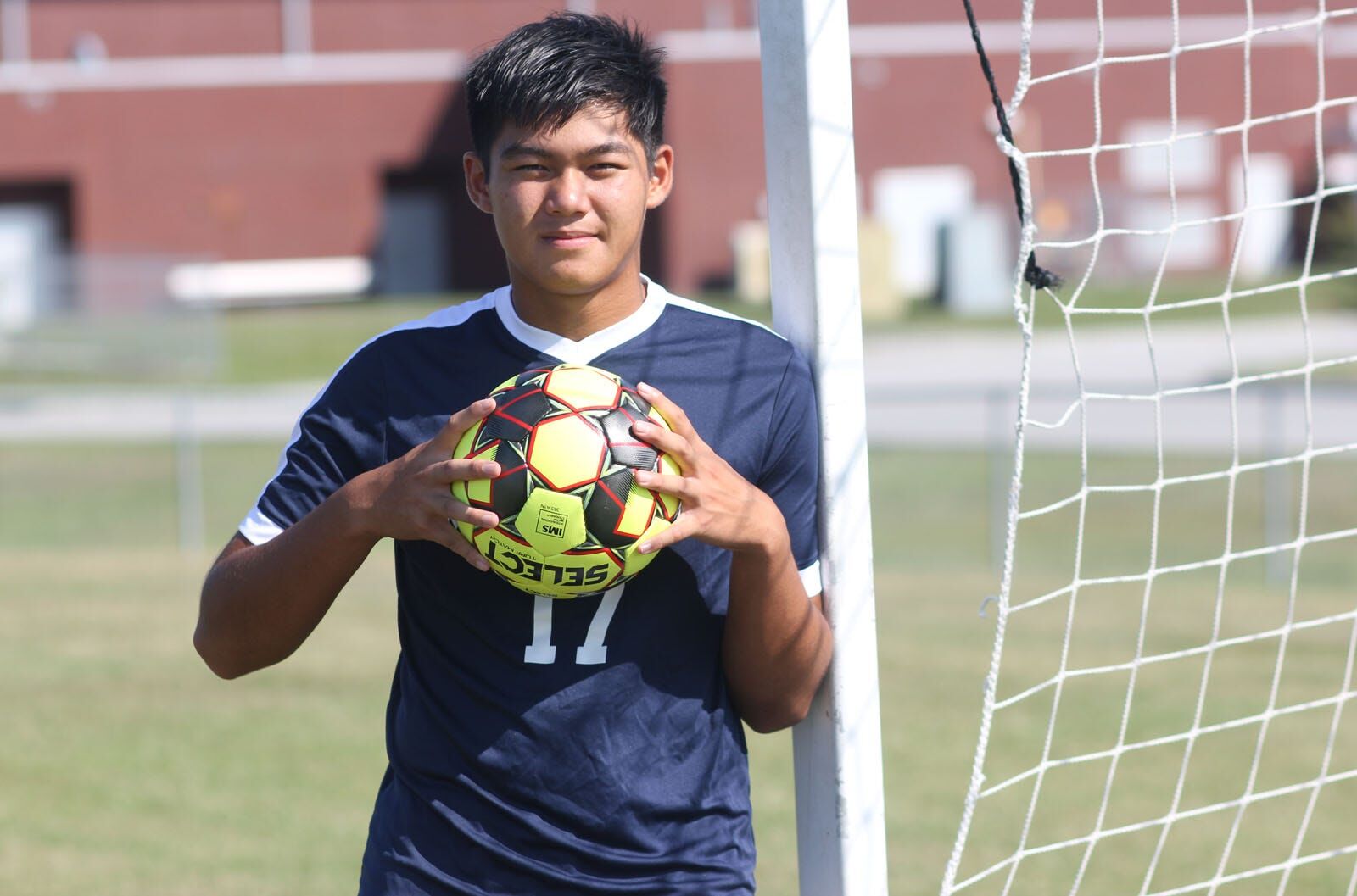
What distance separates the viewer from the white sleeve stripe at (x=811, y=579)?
270cm

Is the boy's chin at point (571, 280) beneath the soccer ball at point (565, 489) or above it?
above

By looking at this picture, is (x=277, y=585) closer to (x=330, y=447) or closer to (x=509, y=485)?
(x=330, y=447)

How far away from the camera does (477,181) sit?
263cm

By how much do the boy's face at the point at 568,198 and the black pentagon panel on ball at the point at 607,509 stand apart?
0.33m

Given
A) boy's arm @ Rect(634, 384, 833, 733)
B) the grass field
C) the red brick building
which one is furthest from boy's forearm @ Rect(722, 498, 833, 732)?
the red brick building

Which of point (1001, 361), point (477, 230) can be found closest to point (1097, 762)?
point (1001, 361)

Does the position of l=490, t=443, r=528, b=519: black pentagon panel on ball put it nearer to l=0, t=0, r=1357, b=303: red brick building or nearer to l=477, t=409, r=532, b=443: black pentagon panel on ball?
l=477, t=409, r=532, b=443: black pentagon panel on ball

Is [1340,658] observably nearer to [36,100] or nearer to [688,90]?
[688,90]

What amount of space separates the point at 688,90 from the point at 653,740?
30.9 meters

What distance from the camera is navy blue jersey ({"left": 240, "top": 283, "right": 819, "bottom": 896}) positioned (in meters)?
2.52

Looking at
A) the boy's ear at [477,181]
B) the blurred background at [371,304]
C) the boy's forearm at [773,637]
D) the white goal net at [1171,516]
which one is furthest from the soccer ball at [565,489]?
the blurred background at [371,304]

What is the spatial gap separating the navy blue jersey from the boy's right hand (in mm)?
184

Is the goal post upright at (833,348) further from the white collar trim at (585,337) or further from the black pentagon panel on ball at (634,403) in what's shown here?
the black pentagon panel on ball at (634,403)

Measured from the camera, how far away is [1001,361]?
2281cm
